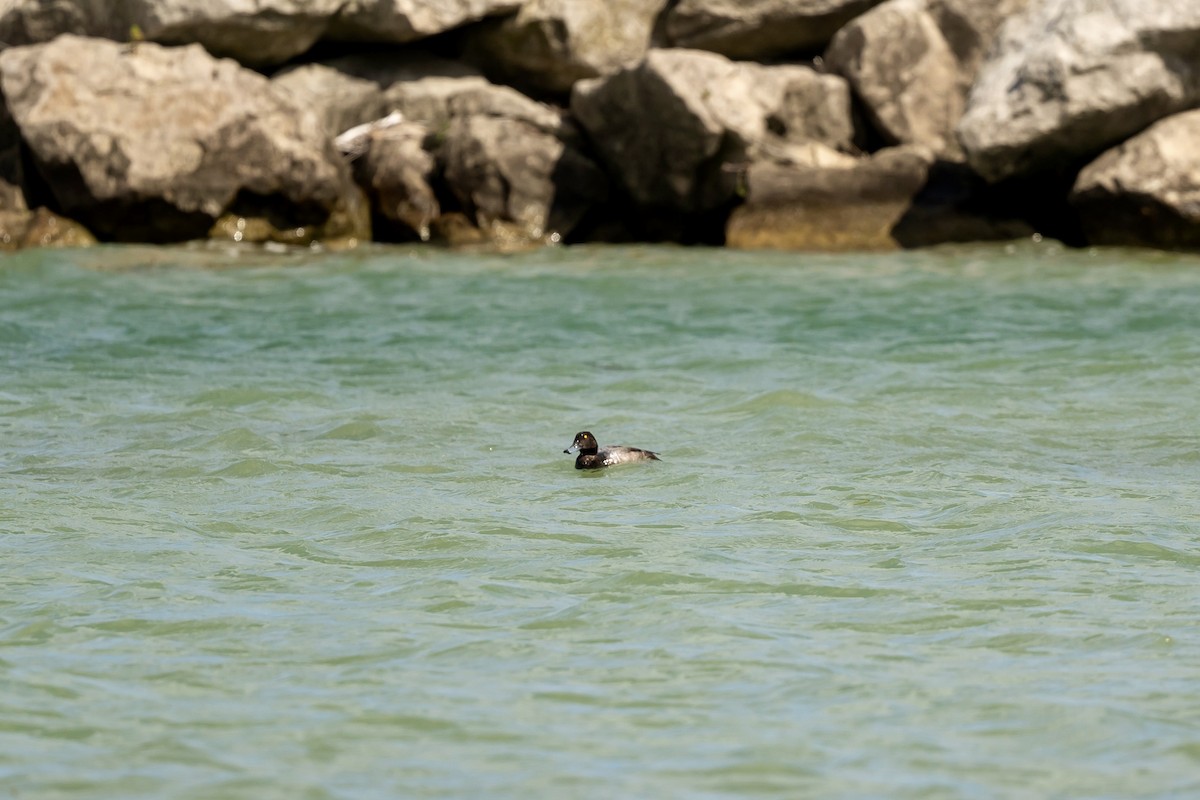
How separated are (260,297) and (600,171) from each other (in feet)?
18.4

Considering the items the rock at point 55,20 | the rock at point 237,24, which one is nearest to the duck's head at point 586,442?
the rock at point 237,24

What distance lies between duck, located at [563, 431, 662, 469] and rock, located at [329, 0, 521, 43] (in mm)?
12419

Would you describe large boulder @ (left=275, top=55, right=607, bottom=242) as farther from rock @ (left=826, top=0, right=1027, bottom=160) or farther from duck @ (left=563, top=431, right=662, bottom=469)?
duck @ (left=563, top=431, right=662, bottom=469)

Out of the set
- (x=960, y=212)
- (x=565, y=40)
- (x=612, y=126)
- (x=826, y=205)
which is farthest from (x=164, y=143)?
(x=960, y=212)

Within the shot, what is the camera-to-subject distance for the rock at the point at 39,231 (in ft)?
59.2

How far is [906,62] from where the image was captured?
19.8m

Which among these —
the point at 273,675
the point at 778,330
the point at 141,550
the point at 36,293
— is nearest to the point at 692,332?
the point at 778,330

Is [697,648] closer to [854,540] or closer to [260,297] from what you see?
[854,540]

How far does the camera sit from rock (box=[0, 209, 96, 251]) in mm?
18031

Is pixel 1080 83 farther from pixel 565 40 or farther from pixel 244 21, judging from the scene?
pixel 244 21

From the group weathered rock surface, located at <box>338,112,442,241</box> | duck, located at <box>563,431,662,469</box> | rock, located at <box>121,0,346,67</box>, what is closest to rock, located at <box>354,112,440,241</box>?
weathered rock surface, located at <box>338,112,442,241</box>

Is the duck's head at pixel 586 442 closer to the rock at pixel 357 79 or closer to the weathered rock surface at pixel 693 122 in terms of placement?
the weathered rock surface at pixel 693 122

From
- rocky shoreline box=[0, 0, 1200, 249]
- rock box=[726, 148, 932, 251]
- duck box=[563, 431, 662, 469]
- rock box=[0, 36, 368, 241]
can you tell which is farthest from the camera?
rock box=[726, 148, 932, 251]

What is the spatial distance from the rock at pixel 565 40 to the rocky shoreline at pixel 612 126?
0.03m
